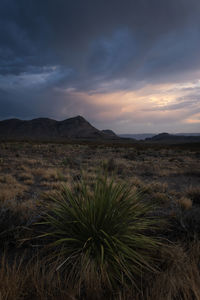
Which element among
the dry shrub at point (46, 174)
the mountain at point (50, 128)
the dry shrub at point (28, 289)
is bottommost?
the dry shrub at point (46, 174)

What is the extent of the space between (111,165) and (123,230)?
824cm

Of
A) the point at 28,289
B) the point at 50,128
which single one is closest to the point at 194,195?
the point at 28,289

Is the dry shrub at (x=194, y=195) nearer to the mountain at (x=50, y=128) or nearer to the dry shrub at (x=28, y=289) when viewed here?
the dry shrub at (x=28, y=289)

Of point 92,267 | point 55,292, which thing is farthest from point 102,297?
point 55,292

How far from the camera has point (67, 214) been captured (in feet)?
7.55

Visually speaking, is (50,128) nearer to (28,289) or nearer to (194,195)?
(194,195)

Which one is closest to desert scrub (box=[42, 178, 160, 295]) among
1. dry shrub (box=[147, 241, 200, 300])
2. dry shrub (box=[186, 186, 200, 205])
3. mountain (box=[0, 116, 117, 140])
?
dry shrub (box=[147, 241, 200, 300])

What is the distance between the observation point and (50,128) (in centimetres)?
14788

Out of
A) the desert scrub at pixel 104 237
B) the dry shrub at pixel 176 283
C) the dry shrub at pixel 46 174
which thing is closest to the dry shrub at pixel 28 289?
the desert scrub at pixel 104 237

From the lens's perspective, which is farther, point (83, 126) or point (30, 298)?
point (83, 126)

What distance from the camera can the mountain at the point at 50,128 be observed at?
452 feet

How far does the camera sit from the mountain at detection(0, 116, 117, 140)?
5420 inches

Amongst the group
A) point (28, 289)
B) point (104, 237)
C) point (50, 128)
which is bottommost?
point (28, 289)

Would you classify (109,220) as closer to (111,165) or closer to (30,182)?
(30,182)
